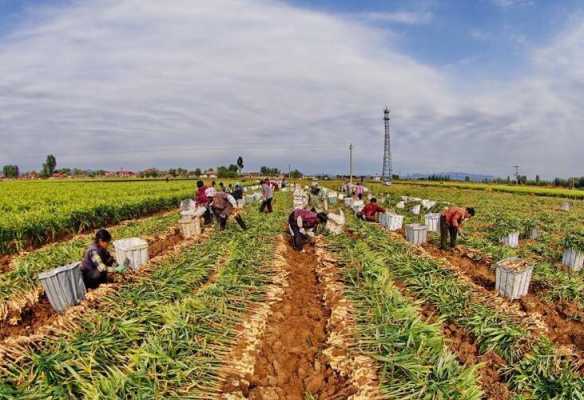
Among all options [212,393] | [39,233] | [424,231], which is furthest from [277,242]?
[39,233]

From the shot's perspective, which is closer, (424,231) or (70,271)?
(70,271)

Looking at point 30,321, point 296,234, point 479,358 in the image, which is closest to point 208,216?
point 296,234

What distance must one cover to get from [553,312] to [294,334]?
344 cm

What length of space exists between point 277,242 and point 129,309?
4.60 m

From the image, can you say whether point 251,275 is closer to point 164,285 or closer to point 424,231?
point 164,285

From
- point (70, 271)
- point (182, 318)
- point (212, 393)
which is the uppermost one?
point (70, 271)

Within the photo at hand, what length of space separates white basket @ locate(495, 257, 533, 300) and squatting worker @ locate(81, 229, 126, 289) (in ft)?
18.0

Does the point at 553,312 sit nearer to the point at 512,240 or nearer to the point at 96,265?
the point at 512,240

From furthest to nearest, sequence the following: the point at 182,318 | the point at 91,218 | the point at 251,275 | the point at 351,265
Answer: the point at 91,218 → the point at 351,265 → the point at 251,275 → the point at 182,318

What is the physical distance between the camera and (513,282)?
498 centimetres

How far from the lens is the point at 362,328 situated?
396 cm

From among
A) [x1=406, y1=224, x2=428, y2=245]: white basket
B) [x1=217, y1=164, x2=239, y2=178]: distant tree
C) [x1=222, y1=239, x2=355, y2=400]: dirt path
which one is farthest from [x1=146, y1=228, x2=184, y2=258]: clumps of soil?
[x1=217, y1=164, x2=239, y2=178]: distant tree

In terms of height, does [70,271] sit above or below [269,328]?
above

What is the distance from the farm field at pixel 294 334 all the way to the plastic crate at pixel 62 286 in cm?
26
